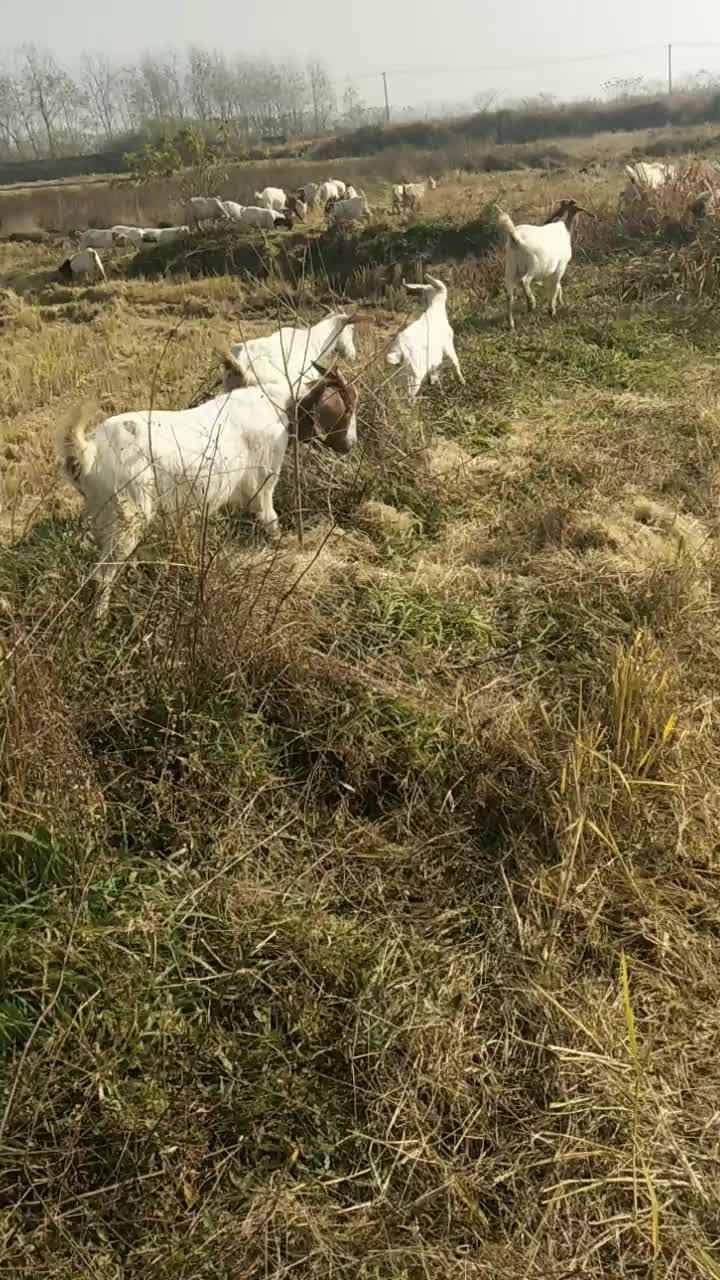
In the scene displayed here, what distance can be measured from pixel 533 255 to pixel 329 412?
531 cm

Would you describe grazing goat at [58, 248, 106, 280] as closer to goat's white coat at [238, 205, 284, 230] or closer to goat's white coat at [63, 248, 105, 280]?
goat's white coat at [63, 248, 105, 280]

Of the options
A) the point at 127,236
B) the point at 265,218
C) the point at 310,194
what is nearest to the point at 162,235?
the point at 127,236

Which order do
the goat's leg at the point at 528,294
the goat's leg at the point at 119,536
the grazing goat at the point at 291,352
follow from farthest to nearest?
the goat's leg at the point at 528,294 → the grazing goat at the point at 291,352 → the goat's leg at the point at 119,536

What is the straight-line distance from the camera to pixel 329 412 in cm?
512

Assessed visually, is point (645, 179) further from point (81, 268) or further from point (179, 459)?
point (179, 459)

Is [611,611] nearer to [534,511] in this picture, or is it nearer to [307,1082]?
[534,511]

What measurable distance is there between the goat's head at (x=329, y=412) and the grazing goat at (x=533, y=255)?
476 cm

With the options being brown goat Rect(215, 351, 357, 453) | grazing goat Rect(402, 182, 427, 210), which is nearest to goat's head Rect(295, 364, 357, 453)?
brown goat Rect(215, 351, 357, 453)

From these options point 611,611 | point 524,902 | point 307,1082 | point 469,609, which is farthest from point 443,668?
point 307,1082

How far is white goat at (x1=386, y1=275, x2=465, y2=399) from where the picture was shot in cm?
677

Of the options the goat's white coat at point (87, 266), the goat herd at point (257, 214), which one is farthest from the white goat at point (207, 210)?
the goat's white coat at point (87, 266)

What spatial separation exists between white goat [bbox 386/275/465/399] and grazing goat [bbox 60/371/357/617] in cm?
186

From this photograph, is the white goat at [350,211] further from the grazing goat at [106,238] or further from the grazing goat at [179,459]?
the grazing goat at [179,459]

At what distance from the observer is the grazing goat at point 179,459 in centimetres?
370
